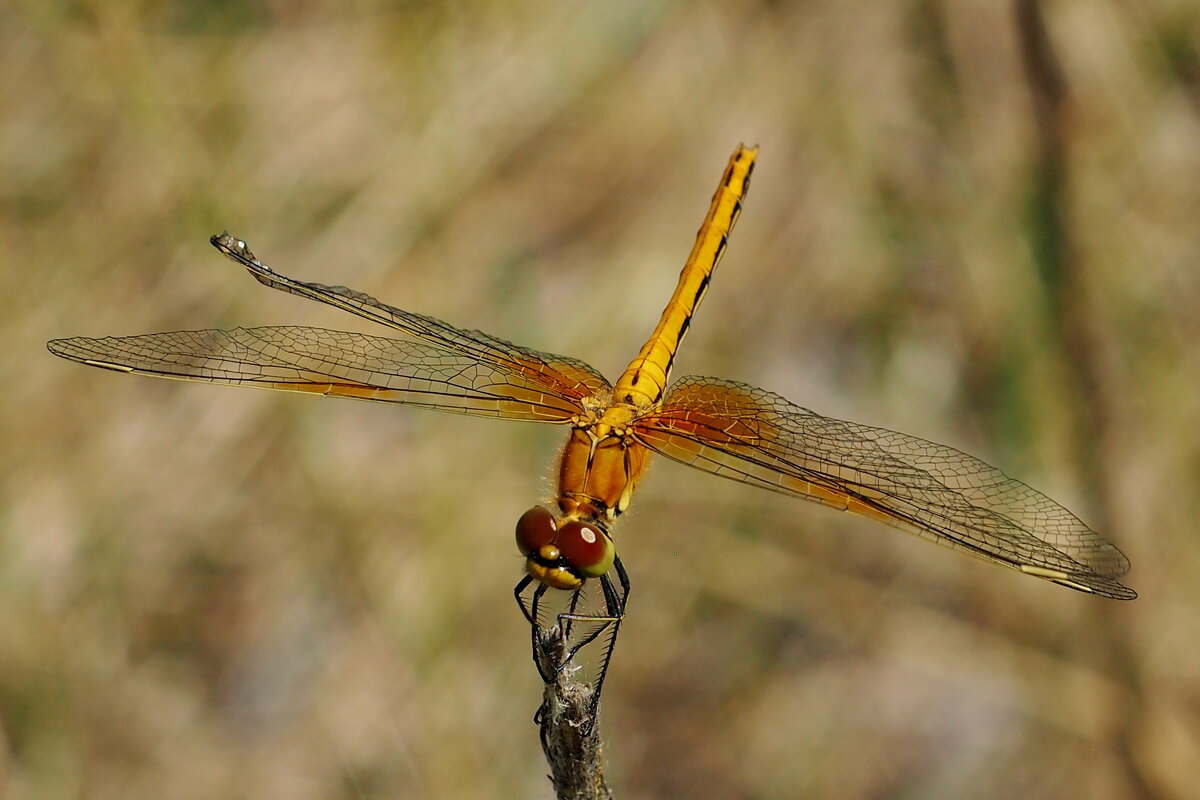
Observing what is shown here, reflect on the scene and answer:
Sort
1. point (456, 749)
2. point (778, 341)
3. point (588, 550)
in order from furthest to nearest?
point (778, 341) < point (456, 749) < point (588, 550)

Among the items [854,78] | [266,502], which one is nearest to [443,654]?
[266,502]

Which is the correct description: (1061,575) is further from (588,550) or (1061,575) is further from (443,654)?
(443,654)

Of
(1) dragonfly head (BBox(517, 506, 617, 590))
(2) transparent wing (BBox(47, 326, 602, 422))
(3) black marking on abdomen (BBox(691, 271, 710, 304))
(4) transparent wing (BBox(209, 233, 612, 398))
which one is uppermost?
(3) black marking on abdomen (BBox(691, 271, 710, 304))

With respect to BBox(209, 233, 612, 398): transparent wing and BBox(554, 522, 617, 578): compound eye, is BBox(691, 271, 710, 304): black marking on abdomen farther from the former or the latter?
BBox(554, 522, 617, 578): compound eye

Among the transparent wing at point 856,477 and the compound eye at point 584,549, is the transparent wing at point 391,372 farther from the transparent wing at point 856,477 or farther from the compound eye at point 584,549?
the compound eye at point 584,549

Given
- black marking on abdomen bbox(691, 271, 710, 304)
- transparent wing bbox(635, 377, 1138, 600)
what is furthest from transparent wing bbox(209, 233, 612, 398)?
black marking on abdomen bbox(691, 271, 710, 304)

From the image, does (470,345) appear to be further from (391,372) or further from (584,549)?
(584,549)

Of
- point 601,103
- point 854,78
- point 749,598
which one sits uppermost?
point 854,78
